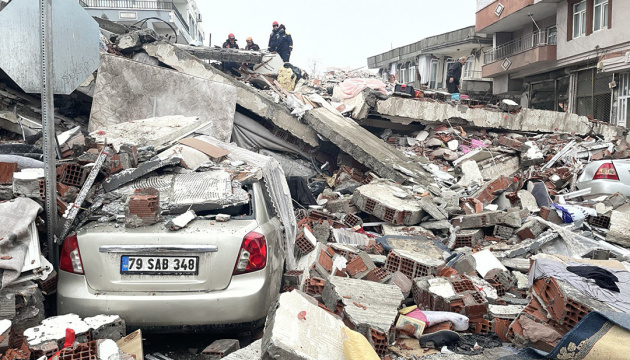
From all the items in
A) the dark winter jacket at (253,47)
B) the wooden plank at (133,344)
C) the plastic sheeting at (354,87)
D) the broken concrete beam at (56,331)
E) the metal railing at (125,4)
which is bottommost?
the wooden plank at (133,344)

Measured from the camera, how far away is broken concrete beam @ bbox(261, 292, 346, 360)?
9.12ft

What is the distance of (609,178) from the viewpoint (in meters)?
8.19

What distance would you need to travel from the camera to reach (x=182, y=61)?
10188 millimetres

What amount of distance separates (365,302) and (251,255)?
3.63ft

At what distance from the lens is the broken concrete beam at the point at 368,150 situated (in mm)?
8977

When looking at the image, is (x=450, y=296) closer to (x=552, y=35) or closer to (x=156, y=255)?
(x=156, y=255)

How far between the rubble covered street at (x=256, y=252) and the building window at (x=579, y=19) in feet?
51.0

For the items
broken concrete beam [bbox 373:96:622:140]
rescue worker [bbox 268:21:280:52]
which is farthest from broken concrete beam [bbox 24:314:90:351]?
rescue worker [bbox 268:21:280:52]

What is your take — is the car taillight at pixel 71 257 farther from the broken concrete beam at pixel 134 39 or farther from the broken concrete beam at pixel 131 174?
the broken concrete beam at pixel 134 39

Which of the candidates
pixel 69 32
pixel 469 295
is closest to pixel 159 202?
pixel 69 32

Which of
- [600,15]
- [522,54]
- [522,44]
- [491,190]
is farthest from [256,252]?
[522,44]

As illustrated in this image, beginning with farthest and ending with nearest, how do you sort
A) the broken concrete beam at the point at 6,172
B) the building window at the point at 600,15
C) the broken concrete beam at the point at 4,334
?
the building window at the point at 600,15 < the broken concrete beam at the point at 6,172 < the broken concrete beam at the point at 4,334

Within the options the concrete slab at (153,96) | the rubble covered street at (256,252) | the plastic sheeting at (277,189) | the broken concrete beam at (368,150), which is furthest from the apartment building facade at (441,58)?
the plastic sheeting at (277,189)

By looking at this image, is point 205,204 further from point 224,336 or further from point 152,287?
point 224,336
